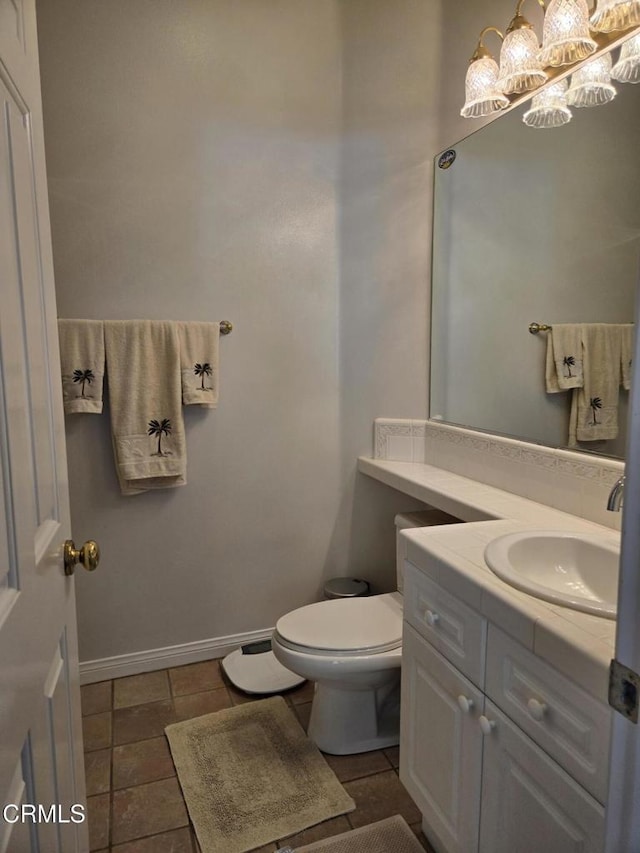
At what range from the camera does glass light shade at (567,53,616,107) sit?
56.3 inches

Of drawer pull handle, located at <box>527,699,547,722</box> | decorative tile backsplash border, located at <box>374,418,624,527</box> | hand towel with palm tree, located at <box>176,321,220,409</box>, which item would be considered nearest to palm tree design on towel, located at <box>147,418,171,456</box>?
hand towel with palm tree, located at <box>176,321,220,409</box>

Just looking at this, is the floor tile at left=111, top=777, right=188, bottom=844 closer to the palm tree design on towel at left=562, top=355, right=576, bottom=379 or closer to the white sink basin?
the white sink basin

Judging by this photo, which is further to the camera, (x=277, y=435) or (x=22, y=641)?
(x=277, y=435)

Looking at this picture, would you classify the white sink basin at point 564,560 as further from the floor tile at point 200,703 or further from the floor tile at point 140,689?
the floor tile at point 140,689

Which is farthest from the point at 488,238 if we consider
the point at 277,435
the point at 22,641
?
the point at 22,641

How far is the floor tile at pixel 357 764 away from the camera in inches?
64.0

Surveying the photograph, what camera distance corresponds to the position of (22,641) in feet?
2.30

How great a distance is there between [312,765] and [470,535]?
0.96 metres

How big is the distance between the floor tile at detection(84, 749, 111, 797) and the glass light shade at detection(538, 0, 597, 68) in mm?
2526

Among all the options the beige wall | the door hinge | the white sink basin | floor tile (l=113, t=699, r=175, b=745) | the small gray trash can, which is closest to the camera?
the door hinge

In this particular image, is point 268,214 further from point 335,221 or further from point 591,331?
point 591,331

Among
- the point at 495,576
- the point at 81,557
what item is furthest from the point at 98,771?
the point at 495,576

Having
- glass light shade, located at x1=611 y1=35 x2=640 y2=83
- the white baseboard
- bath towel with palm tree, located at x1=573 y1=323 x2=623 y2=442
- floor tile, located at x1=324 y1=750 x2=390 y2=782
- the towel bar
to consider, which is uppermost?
glass light shade, located at x1=611 y1=35 x2=640 y2=83

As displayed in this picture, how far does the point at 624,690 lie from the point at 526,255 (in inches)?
61.0
